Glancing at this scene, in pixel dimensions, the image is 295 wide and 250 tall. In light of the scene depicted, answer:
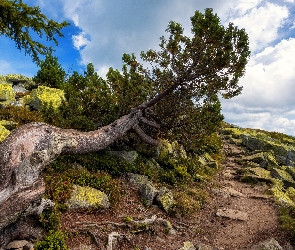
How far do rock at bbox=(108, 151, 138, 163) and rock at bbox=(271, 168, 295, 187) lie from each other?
10.1 metres

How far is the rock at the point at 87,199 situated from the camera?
9337 millimetres

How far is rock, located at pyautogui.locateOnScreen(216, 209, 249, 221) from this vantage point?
12.2m

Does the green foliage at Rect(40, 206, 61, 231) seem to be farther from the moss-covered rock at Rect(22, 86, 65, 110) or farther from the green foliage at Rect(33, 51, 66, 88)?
the green foliage at Rect(33, 51, 66, 88)

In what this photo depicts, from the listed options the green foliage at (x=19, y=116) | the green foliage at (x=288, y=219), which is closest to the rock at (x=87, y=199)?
the green foliage at (x=19, y=116)

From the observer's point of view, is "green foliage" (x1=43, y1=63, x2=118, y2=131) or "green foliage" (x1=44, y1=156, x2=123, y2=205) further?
"green foliage" (x1=43, y1=63, x2=118, y2=131)

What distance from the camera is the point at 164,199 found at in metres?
11.3

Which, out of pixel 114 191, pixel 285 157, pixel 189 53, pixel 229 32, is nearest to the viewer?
pixel 114 191

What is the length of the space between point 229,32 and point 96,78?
7079 mm

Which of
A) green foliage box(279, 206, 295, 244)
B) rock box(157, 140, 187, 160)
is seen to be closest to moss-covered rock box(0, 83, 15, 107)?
rock box(157, 140, 187, 160)

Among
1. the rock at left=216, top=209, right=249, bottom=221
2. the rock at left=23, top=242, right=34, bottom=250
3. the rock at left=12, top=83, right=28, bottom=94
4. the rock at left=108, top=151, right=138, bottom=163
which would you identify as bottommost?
the rock at left=23, top=242, right=34, bottom=250

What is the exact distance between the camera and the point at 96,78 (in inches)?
570

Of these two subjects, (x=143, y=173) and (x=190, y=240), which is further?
(x=143, y=173)

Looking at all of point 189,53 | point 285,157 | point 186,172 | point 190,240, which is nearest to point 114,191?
point 190,240

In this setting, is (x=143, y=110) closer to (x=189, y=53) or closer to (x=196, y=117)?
(x=196, y=117)
